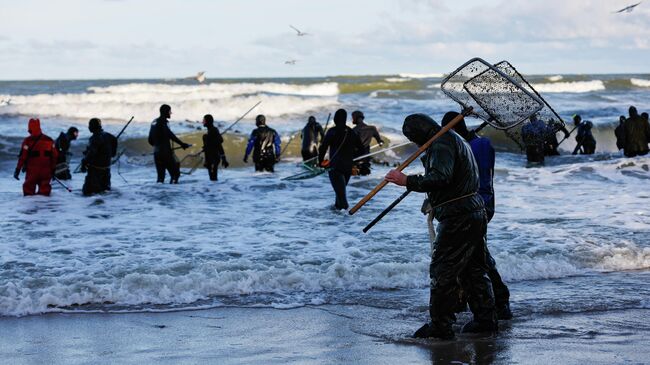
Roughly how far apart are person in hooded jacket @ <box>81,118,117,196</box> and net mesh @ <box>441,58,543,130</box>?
9233 millimetres

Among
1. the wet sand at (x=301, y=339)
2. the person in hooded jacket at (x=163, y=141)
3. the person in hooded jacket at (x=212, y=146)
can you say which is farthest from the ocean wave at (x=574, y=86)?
the wet sand at (x=301, y=339)

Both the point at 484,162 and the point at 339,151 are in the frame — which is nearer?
the point at 484,162

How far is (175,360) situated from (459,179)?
226 centimetres

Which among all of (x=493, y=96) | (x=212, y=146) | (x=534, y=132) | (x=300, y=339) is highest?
(x=493, y=96)

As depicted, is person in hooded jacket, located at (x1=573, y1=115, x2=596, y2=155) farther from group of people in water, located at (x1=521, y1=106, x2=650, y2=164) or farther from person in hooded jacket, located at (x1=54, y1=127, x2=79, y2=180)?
person in hooded jacket, located at (x1=54, y1=127, x2=79, y2=180)

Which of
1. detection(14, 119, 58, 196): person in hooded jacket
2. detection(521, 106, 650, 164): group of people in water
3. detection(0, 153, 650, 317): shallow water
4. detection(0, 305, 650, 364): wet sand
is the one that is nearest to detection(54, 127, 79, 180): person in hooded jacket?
detection(0, 153, 650, 317): shallow water

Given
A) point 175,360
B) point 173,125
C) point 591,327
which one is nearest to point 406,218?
point 591,327

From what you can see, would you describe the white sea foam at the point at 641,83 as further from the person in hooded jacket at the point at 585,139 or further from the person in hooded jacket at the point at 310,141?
the person in hooded jacket at the point at 310,141

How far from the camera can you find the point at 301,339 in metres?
6.83

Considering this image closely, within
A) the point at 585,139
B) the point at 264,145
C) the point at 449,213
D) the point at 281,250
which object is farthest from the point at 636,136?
the point at 449,213

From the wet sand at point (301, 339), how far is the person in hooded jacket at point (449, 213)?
262 mm

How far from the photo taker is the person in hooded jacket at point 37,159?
Answer: 14.3 meters

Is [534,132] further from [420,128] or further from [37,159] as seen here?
[37,159]

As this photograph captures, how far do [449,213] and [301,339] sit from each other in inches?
58.7
